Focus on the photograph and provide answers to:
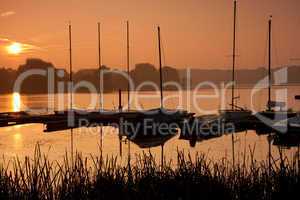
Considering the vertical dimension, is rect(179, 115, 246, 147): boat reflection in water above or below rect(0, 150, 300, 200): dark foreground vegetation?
below

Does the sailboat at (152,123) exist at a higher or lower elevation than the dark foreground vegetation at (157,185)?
lower

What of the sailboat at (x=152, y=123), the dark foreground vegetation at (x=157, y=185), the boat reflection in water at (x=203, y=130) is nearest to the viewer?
the dark foreground vegetation at (x=157, y=185)

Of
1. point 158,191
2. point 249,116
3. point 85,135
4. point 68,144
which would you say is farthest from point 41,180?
point 249,116

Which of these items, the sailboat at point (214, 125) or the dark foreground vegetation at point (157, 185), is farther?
the sailboat at point (214, 125)

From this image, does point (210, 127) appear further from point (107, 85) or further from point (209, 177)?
point (107, 85)

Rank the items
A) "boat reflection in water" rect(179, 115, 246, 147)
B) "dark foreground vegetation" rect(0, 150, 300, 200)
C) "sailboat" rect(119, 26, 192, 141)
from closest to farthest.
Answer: "dark foreground vegetation" rect(0, 150, 300, 200) < "boat reflection in water" rect(179, 115, 246, 147) < "sailboat" rect(119, 26, 192, 141)

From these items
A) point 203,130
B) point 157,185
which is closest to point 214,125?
point 203,130

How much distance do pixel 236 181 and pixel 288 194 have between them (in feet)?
3.37

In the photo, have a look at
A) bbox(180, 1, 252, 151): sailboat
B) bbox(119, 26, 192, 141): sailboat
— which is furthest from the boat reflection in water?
bbox(119, 26, 192, 141): sailboat

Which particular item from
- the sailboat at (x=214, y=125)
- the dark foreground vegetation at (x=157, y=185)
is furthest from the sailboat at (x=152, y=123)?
the dark foreground vegetation at (x=157, y=185)

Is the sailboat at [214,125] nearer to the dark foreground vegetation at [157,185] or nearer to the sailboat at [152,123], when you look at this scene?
the sailboat at [152,123]

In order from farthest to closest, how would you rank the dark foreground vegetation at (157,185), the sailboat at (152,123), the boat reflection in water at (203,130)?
1. the sailboat at (152,123)
2. the boat reflection in water at (203,130)
3. the dark foreground vegetation at (157,185)

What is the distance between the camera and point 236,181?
9.02 metres

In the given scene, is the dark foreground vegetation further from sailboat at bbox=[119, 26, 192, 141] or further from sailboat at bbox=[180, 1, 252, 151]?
sailboat at bbox=[119, 26, 192, 141]
